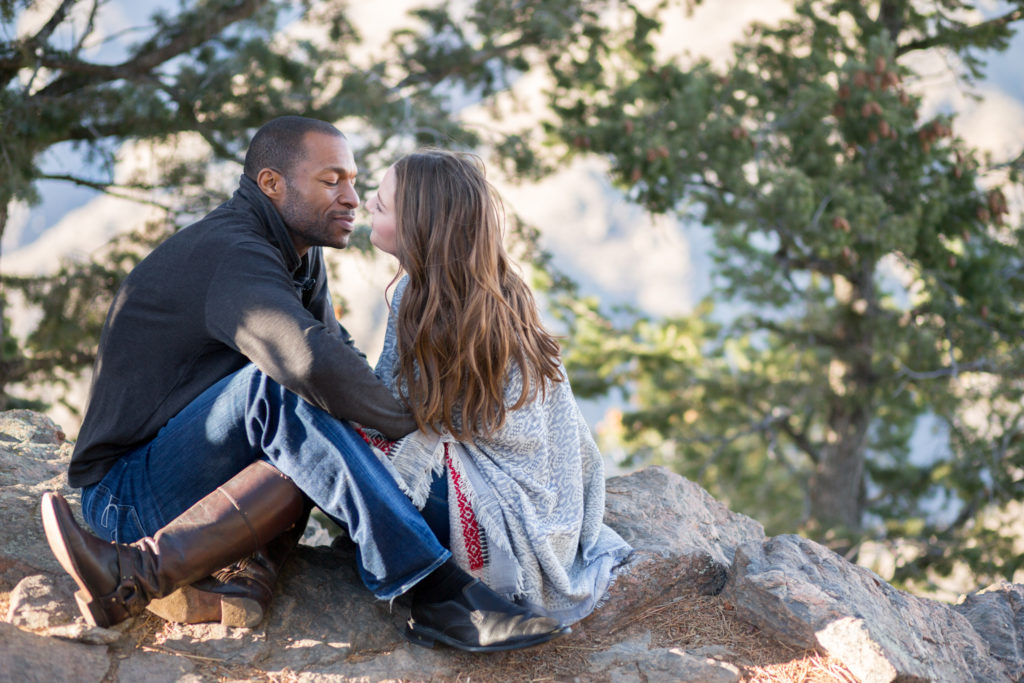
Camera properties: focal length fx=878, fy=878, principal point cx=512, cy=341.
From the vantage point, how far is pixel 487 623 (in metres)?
2.51

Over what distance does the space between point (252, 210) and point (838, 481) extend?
767cm

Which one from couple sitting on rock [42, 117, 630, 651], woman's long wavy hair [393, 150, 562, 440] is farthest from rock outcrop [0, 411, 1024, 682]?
woman's long wavy hair [393, 150, 562, 440]

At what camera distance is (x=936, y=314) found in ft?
24.0

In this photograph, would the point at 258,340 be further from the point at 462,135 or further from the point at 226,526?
the point at 462,135

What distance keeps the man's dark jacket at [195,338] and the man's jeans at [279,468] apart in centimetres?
9

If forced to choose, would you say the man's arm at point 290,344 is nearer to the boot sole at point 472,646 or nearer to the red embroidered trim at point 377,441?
the red embroidered trim at point 377,441

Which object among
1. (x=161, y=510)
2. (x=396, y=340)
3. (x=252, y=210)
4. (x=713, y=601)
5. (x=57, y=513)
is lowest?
(x=713, y=601)

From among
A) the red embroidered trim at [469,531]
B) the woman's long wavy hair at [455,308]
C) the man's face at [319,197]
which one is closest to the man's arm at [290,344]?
the woman's long wavy hair at [455,308]

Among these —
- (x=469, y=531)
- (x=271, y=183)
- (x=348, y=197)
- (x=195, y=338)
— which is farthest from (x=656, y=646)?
(x=271, y=183)

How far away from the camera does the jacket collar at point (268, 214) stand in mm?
2924

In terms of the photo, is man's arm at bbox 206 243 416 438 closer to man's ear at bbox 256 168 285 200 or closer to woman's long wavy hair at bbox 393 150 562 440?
woman's long wavy hair at bbox 393 150 562 440

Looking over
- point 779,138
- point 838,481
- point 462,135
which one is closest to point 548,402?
point 462,135

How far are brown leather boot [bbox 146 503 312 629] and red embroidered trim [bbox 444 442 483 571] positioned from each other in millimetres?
604

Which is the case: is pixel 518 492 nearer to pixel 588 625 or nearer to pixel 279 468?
pixel 588 625
